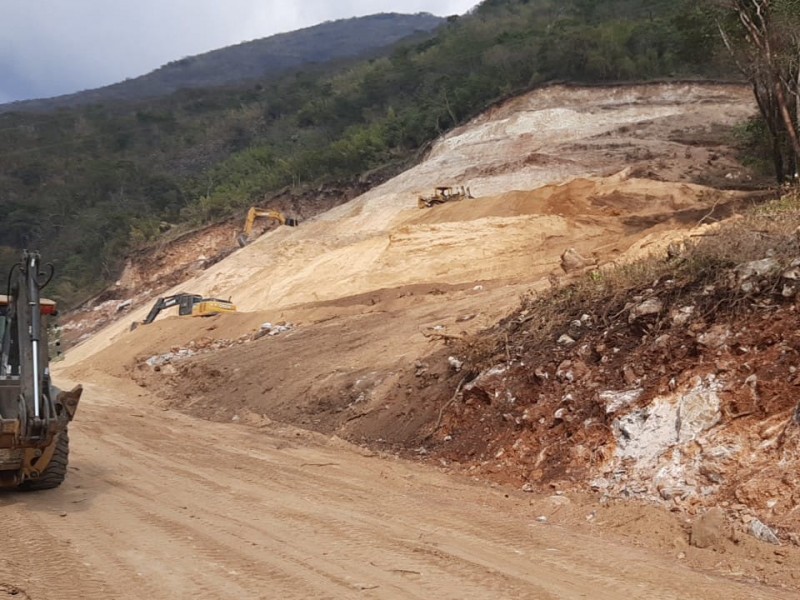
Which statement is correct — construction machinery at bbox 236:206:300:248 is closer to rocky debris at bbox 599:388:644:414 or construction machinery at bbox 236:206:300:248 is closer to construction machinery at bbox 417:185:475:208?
construction machinery at bbox 417:185:475:208

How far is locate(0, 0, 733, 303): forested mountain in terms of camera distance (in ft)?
145

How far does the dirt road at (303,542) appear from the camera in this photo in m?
4.57

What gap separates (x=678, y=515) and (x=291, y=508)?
3284mm

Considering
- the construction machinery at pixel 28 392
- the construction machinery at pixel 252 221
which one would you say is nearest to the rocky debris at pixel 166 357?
the construction machinery at pixel 28 392

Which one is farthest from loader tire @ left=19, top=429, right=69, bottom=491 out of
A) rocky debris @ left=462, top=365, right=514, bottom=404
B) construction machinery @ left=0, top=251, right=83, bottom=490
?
rocky debris @ left=462, top=365, right=514, bottom=404

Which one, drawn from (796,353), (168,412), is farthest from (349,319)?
(796,353)

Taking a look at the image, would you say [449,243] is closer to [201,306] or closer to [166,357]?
[201,306]

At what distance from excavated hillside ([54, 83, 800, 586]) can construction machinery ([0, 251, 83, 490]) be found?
4.16m

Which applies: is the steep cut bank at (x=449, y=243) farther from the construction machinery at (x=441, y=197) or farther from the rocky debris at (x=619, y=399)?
the rocky debris at (x=619, y=399)

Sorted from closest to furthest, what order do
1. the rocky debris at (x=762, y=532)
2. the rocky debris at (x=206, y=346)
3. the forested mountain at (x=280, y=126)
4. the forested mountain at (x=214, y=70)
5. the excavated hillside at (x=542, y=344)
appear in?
1. the rocky debris at (x=762, y=532)
2. the excavated hillside at (x=542, y=344)
3. the rocky debris at (x=206, y=346)
4. the forested mountain at (x=280, y=126)
5. the forested mountain at (x=214, y=70)

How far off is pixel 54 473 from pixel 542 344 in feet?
18.4

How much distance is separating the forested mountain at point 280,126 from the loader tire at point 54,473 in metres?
20.6

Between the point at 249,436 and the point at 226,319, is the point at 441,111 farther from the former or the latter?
the point at 249,436

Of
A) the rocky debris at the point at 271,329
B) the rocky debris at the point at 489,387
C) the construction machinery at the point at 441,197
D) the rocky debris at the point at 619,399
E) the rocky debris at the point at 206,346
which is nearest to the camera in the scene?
the rocky debris at the point at 619,399
